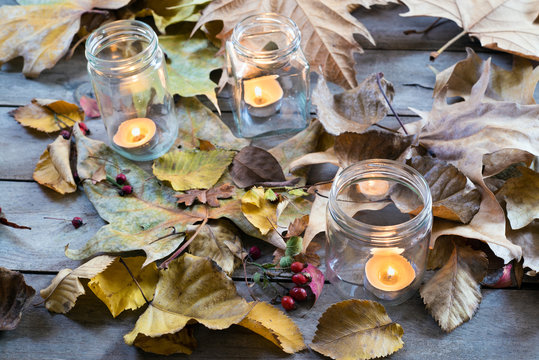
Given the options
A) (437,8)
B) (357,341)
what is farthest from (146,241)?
(437,8)

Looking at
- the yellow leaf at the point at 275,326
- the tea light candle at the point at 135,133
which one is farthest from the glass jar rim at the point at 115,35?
the yellow leaf at the point at 275,326

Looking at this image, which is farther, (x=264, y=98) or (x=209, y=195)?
(x=264, y=98)

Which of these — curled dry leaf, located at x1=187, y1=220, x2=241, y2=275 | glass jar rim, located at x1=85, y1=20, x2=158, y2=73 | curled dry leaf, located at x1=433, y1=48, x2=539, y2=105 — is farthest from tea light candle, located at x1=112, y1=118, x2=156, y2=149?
curled dry leaf, located at x1=433, y1=48, x2=539, y2=105

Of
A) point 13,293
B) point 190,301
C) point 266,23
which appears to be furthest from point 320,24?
point 13,293

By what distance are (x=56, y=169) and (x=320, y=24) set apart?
514 millimetres

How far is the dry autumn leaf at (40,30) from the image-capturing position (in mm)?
1170

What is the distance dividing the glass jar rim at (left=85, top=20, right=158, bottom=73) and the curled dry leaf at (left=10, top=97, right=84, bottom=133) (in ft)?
0.41

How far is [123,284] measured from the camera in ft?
2.78

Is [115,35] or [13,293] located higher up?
[115,35]

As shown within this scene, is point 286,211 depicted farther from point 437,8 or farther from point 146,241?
point 437,8

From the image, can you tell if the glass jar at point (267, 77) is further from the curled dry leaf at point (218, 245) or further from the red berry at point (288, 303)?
the red berry at point (288, 303)

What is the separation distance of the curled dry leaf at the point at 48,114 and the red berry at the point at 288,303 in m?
0.51

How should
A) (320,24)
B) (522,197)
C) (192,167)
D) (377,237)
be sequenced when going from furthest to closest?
1. (320,24)
2. (192,167)
3. (522,197)
4. (377,237)

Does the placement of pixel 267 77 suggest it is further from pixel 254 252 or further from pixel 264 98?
pixel 254 252
